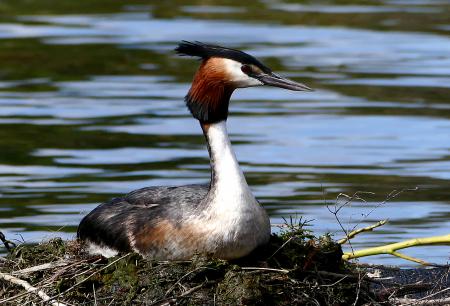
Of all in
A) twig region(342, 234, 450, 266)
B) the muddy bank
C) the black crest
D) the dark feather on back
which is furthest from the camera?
twig region(342, 234, 450, 266)

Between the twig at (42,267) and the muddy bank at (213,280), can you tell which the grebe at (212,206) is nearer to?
the muddy bank at (213,280)

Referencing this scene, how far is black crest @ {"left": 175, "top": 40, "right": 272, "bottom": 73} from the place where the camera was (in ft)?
29.3

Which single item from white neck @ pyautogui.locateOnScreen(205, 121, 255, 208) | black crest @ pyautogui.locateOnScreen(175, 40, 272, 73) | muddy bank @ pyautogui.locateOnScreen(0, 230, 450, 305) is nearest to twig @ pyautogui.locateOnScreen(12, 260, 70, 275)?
muddy bank @ pyautogui.locateOnScreen(0, 230, 450, 305)

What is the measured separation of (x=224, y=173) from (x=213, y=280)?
65 centimetres

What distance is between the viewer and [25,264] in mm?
9492

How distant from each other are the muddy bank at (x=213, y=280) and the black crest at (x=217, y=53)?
114 cm

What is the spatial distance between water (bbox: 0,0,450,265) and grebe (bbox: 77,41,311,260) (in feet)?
3.89

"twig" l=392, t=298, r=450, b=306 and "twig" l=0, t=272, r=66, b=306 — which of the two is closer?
"twig" l=0, t=272, r=66, b=306

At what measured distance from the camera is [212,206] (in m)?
8.77

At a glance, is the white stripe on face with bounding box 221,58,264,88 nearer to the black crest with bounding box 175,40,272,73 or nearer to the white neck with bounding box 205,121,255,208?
the black crest with bounding box 175,40,272,73

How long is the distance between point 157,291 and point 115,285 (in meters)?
0.30

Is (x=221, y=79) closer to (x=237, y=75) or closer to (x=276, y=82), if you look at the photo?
(x=237, y=75)

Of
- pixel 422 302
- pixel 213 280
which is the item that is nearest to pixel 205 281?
pixel 213 280

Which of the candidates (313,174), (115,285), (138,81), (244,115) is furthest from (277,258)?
(138,81)
